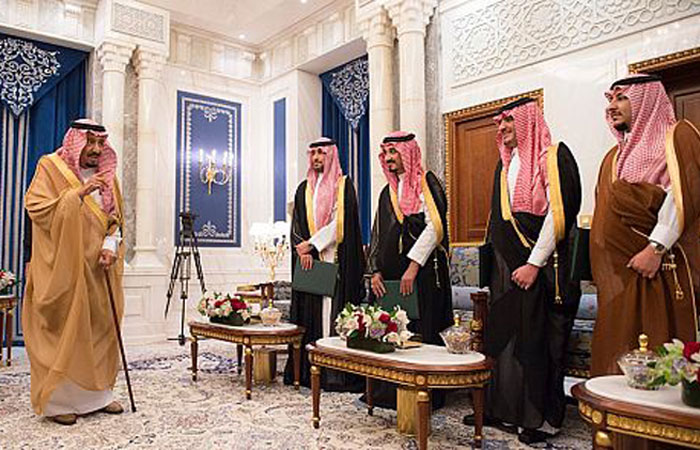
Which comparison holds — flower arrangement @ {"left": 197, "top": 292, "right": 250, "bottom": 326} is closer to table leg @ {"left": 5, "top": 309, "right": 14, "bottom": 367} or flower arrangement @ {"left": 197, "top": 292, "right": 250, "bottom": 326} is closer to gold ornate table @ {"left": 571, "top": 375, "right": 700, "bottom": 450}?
table leg @ {"left": 5, "top": 309, "right": 14, "bottom": 367}

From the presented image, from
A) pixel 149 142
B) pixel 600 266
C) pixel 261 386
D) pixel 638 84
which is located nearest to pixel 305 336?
pixel 261 386

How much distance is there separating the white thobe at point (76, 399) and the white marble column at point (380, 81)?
3140mm

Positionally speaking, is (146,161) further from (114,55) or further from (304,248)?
(304,248)

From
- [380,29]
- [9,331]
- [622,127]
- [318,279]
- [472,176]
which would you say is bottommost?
[9,331]

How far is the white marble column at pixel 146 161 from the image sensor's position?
731 centimetres

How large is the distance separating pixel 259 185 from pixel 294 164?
86 centimetres

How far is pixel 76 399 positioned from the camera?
352 cm

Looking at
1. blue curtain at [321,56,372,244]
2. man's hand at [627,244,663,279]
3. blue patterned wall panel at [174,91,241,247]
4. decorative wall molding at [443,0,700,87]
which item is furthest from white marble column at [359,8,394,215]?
man's hand at [627,244,663,279]

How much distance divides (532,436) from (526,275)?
801 millimetres

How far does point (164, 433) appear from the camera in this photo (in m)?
3.21

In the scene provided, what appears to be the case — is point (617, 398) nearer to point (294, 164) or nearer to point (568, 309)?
point (568, 309)

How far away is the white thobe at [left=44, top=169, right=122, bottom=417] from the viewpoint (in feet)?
11.3

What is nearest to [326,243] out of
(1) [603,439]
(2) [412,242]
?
(2) [412,242]

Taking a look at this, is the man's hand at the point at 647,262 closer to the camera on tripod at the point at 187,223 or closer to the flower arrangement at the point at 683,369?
the flower arrangement at the point at 683,369
